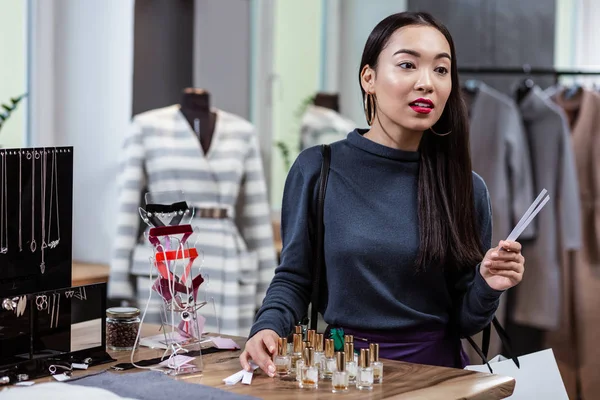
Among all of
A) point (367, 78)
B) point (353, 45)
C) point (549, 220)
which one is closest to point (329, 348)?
point (367, 78)

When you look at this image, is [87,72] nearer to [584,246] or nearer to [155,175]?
[155,175]

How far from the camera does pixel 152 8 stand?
12.3ft

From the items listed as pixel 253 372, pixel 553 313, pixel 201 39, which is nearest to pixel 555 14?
pixel 553 313

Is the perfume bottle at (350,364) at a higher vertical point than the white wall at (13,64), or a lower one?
lower

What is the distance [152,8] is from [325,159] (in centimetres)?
198

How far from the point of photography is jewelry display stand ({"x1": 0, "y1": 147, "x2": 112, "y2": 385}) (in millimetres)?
1600

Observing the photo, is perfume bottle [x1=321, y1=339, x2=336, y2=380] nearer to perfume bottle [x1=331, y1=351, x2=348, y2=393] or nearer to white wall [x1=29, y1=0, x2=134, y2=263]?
perfume bottle [x1=331, y1=351, x2=348, y2=393]

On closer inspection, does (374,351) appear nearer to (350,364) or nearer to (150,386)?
(350,364)

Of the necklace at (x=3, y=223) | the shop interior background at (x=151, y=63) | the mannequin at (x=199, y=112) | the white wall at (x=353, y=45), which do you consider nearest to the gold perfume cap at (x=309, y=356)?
the necklace at (x=3, y=223)

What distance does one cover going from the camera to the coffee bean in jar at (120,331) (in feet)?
6.07

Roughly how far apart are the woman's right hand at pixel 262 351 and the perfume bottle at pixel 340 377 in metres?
0.13

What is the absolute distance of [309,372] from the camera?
157cm

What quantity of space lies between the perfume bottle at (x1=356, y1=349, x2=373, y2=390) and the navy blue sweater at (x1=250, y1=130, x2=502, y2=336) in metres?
0.27

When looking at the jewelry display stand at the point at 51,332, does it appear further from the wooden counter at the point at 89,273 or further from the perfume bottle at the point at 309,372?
the wooden counter at the point at 89,273
